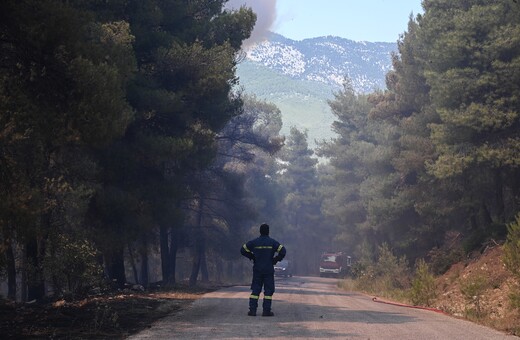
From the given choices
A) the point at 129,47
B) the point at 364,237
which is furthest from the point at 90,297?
the point at 364,237

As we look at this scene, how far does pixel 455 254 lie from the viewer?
31938mm

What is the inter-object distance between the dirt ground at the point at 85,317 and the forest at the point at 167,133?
1.42m

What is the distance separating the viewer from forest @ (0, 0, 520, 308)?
1346 centimetres

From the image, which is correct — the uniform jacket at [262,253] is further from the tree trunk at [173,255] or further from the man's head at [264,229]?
the tree trunk at [173,255]

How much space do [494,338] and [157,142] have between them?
14.7 m

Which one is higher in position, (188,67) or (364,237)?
(188,67)

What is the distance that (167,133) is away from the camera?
83.9 feet

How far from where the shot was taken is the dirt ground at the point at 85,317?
40.8ft

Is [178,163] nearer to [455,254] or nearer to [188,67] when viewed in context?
[188,67]

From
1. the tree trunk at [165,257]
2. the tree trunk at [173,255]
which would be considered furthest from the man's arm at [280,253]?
the tree trunk at [173,255]

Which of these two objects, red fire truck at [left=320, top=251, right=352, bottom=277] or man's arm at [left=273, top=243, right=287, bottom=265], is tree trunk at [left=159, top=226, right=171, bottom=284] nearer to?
man's arm at [left=273, top=243, right=287, bottom=265]

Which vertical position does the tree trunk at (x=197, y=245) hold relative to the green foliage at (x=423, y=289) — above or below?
above

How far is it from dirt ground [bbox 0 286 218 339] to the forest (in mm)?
1425

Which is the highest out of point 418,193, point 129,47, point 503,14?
point 503,14
